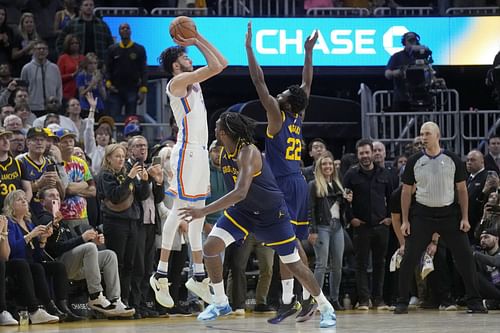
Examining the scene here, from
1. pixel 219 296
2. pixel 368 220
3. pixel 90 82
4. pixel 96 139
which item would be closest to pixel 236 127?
pixel 219 296

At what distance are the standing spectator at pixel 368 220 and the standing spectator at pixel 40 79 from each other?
4637 millimetres

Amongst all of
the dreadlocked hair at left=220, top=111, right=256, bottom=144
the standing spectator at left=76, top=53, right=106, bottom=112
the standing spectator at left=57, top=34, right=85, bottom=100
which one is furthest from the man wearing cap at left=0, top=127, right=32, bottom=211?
the standing spectator at left=57, top=34, right=85, bottom=100

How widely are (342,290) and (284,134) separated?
4.22 m

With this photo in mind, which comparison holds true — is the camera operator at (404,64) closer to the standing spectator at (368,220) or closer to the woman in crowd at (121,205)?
the standing spectator at (368,220)

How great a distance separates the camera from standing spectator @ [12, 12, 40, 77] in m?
17.7

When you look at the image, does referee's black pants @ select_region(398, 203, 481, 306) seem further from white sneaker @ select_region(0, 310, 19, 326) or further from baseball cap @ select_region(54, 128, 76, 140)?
white sneaker @ select_region(0, 310, 19, 326)

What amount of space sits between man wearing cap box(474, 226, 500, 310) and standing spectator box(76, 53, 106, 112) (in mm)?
6068

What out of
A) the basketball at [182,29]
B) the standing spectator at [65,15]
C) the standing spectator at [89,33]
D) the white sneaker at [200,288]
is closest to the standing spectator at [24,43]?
the standing spectator at [89,33]

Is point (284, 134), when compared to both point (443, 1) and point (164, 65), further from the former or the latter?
point (443, 1)

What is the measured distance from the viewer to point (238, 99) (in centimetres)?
2147

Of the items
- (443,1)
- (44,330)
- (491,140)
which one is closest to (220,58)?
(44,330)

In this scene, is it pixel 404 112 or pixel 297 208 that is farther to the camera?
pixel 404 112

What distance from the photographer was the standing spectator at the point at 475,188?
571 inches

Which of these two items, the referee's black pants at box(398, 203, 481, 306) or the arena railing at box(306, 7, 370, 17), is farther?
the arena railing at box(306, 7, 370, 17)
